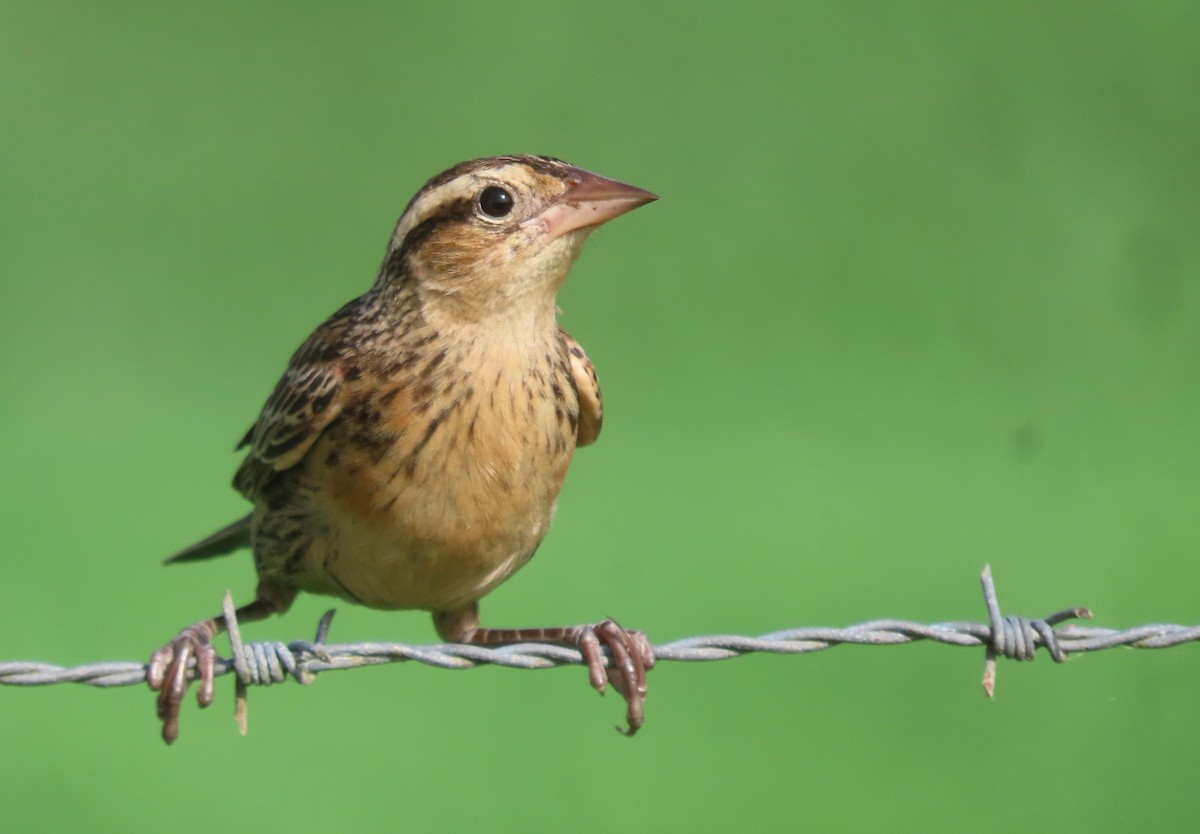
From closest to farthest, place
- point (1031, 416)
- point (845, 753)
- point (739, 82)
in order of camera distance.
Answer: point (845, 753)
point (1031, 416)
point (739, 82)

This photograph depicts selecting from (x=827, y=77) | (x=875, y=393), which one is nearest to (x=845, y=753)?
(x=875, y=393)

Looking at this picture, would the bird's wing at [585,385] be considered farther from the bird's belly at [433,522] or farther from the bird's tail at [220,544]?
the bird's tail at [220,544]

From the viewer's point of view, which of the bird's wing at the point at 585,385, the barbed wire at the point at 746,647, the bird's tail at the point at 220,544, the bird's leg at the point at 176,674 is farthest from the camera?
the bird's tail at the point at 220,544

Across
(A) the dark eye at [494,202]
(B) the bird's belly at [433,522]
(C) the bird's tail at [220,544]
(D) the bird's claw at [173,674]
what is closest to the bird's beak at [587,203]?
(A) the dark eye at [494,202]

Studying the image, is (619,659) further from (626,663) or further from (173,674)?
(173,674)

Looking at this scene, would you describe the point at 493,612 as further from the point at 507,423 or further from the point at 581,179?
the point at 581,179

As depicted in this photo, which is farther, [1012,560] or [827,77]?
[827,77]

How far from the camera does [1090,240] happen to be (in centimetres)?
774

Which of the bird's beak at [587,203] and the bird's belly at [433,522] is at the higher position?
the bird's beak at [587,203]

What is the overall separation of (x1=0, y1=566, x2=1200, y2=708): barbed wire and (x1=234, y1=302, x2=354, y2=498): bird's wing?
0.97 m

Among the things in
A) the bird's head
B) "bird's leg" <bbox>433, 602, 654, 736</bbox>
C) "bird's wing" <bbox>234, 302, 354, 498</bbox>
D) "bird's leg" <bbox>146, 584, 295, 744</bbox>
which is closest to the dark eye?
the bird's head

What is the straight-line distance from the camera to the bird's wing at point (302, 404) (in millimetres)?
4859

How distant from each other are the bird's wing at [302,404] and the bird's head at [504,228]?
1.19ft

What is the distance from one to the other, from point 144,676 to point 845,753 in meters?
3.02
